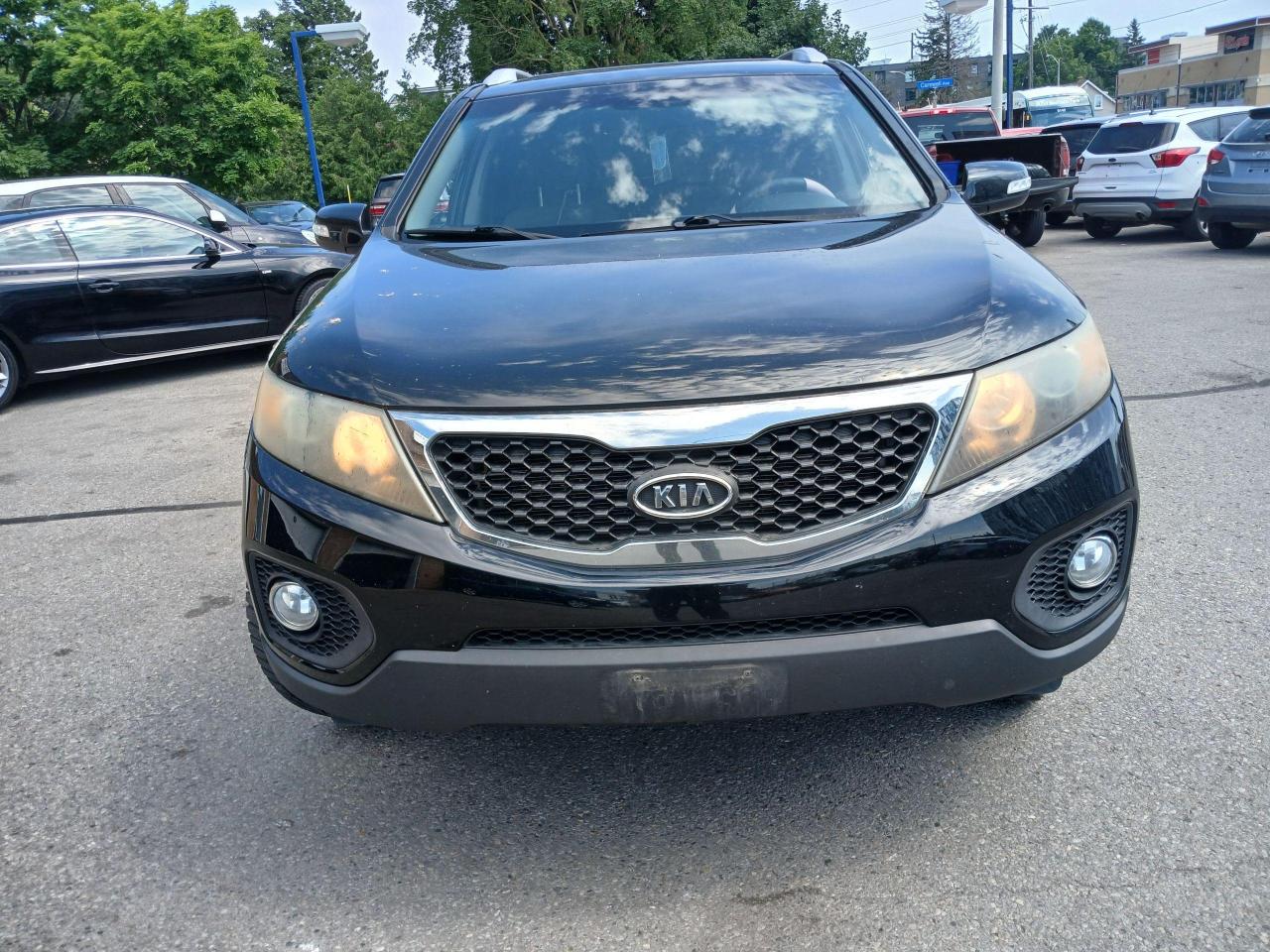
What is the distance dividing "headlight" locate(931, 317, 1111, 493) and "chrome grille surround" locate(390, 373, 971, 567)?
0.03 meters

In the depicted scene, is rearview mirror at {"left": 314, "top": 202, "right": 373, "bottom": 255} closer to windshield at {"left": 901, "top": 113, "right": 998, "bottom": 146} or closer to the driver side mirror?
the driver side mirror

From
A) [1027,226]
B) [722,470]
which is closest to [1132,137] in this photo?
[1027,226]

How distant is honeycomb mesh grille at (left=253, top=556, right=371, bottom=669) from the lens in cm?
226

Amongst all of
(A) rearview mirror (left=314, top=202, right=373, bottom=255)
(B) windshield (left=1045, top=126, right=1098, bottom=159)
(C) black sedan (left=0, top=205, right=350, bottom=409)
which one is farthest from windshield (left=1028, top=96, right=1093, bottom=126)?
(A) rearview mirror (left=314, top=202, right=373, bottom=255)

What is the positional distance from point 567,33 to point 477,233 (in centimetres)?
3389

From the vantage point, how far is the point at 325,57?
78562 millimetres

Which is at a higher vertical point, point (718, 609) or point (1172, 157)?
point (718, 609)

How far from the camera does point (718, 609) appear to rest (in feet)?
6.90

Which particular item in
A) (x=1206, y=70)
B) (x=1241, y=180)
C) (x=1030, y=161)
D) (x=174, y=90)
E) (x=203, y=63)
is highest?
(x=203, y=63)

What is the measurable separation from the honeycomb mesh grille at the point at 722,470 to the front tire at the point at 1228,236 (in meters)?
12.5

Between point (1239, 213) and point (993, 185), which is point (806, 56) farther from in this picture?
point (1239, 213)

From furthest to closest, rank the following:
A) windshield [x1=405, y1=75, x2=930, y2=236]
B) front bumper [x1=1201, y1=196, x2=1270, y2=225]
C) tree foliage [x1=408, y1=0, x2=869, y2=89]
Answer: tree foliage [x1=408, y1=0, x2=869, y2=89]
front bumper [x1=1201, y1=196, x2=1270, y2=225]
windshield [x1=405, y1=75, x2=930, y2=236]

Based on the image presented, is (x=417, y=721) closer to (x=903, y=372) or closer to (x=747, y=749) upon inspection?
(x=747, y=749)

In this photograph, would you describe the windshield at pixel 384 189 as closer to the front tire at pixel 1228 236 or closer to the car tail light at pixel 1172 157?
the front tire at pixel 1228 236
